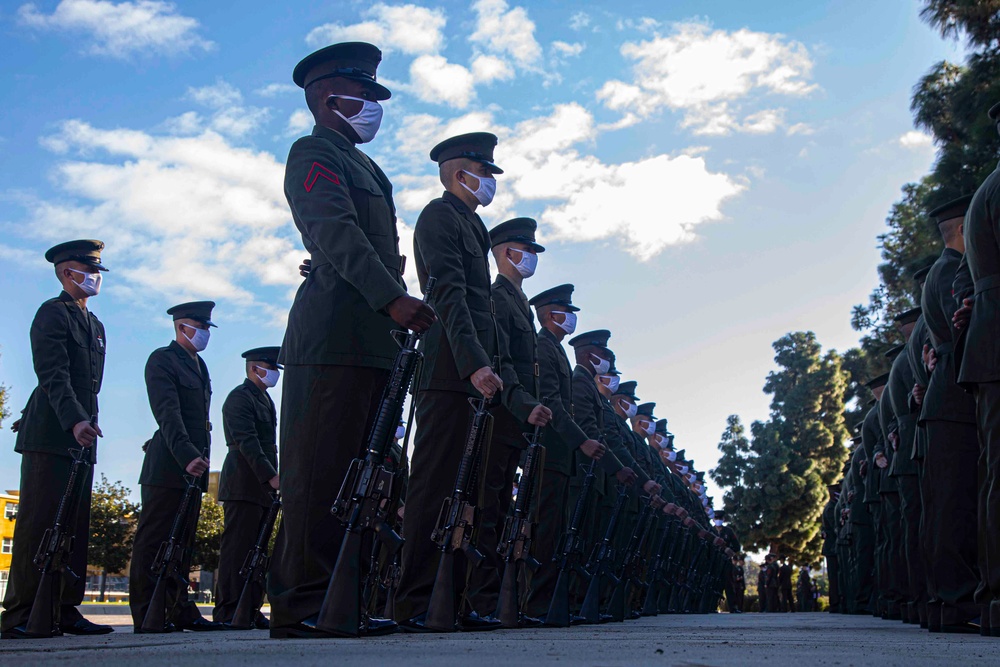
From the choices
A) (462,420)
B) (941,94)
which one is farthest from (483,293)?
(941,94)

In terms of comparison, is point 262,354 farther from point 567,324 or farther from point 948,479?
point 948,479

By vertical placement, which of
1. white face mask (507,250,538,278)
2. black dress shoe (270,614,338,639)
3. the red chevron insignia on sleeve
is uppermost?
white face mask (507,250,538,278)

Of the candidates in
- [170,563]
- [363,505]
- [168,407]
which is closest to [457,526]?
[363,505]

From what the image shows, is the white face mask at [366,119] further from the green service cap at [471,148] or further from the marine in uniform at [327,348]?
the green service cap at [471,148]

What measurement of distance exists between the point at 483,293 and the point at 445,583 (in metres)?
1.83

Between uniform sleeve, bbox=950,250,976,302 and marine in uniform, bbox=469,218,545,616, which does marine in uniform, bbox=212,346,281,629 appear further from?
uniform sleeve, bbox=950,250,976,302

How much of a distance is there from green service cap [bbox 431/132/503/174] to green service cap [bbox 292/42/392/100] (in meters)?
1.44

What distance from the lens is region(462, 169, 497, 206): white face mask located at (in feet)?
22.2

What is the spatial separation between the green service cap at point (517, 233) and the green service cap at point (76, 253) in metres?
2.98

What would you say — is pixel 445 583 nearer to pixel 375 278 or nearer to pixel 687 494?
pixel 375 278

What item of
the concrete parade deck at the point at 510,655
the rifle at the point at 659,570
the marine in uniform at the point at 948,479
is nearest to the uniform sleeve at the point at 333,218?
the concrete parade deck at the point at 510,655

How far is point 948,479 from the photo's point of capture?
6.16m

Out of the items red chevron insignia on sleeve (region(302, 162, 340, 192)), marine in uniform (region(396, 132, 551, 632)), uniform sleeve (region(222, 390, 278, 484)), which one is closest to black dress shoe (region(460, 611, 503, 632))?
marine in uniform (region(396, 132, 551, 632))

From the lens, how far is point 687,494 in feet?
75.4
